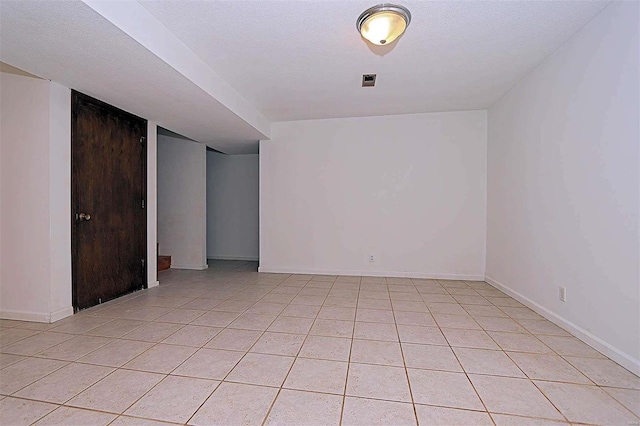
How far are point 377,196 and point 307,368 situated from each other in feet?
10.6

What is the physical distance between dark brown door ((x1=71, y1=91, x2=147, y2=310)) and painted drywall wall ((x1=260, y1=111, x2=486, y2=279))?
6.22ft

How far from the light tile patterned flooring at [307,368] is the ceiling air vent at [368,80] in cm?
251

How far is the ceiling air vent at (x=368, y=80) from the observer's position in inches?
128

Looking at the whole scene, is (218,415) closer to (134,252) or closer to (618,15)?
(134,252)

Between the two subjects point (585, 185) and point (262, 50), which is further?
point (262, 50)

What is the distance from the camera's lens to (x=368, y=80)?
336 centimetres

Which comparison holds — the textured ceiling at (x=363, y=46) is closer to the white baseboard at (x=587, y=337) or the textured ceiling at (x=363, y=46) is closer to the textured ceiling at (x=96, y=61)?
the textured ceiling at (x=96, y=61)

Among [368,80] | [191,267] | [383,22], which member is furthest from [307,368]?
[191,267]

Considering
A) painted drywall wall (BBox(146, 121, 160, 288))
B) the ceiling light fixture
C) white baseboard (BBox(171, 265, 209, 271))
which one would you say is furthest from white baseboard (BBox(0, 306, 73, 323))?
the ceiling light fixture

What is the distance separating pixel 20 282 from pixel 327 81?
3657 millimetres

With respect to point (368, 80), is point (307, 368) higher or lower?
lower

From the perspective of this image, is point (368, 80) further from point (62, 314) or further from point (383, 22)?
point (62, 314)

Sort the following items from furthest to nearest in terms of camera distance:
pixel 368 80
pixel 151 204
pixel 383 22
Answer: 1. pixel 151 204
2. pixel 368 80
3. pixel 383 22

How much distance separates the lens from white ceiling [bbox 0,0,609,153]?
2.05 meters
